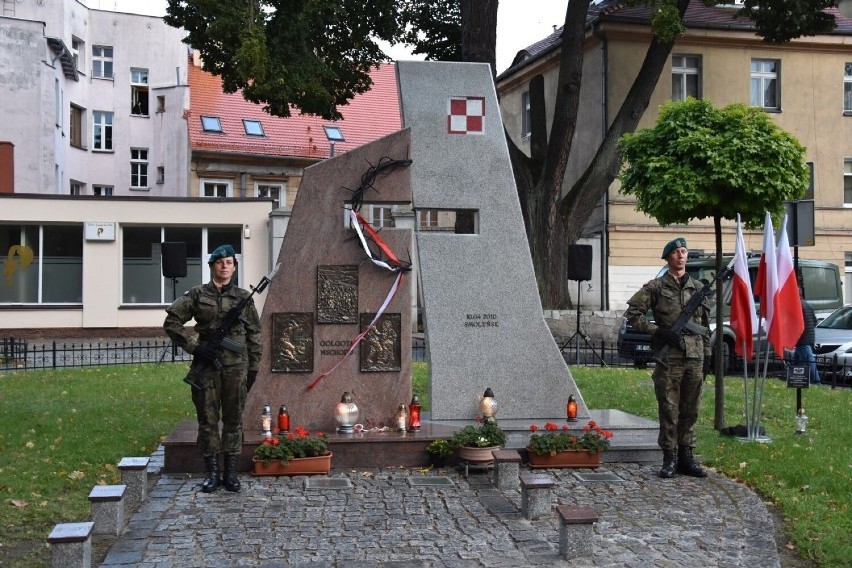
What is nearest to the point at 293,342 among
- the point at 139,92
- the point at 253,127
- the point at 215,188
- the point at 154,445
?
the point at 154,445

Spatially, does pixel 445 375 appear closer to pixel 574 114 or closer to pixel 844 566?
pixel 844 566

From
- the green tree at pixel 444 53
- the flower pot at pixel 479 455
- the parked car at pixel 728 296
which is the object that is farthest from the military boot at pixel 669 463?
the green tree at pixel 444 53

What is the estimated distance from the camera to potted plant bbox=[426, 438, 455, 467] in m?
9.77

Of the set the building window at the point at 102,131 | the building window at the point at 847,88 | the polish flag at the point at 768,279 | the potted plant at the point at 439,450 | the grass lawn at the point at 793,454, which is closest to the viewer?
the grass lawn at the point at 793,454

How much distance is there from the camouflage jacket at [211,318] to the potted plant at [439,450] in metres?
1.90

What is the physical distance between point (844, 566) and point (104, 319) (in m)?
26.5

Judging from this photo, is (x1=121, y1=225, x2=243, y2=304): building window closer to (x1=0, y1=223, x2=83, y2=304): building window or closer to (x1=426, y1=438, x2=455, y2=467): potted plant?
(x1=0, y1=223, x2=83, y2=304): building window

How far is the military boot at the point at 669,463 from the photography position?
9.34 metres

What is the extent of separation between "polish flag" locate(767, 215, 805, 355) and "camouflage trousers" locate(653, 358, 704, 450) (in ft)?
4.69

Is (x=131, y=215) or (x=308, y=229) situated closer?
(x=308, y=229)

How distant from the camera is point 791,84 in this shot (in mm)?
33125

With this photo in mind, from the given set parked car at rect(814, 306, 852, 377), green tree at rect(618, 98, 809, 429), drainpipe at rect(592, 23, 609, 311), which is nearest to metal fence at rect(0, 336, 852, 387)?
parked car at rect(814, 306, 852, 377)

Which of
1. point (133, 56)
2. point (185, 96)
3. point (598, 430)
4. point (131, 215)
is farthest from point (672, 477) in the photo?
point (133, 56)

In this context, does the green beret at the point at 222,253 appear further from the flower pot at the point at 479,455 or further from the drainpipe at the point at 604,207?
the drainpipe at the point at 604,207
